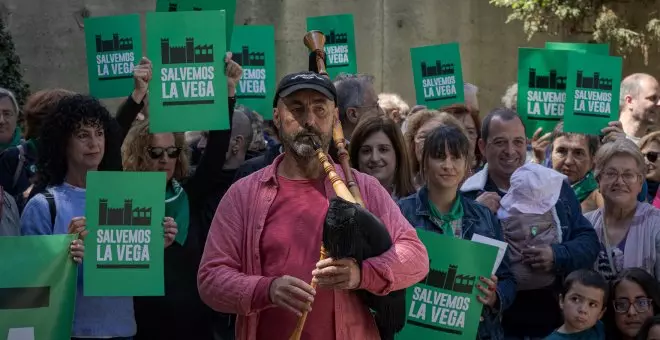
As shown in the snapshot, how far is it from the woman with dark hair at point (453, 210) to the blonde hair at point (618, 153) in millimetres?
1009

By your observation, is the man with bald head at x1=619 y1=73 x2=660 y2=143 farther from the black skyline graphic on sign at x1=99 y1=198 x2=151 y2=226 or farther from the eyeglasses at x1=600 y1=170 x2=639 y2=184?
the black skyline graphic on sign at x1=99 y1=198 x2=151 y2=226

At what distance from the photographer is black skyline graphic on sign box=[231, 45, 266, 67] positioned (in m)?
8.25

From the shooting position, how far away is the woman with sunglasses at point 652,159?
24.2 feet

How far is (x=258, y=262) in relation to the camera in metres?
4.23

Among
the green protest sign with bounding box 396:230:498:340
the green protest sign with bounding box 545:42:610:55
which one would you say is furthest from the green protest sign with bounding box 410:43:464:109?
the green protest sign with bounding box 396:230:498:340

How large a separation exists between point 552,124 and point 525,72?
0.41 meters

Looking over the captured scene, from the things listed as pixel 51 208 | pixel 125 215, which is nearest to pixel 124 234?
pixel 125 215

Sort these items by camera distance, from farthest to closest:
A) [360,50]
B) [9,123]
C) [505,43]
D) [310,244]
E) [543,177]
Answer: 1. [505,43]
2. [360,50]
3. [9,123]
4. [543,177]
5. [310,244]

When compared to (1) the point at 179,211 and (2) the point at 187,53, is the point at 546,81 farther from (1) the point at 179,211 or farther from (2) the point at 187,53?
(1) the point at 179,211

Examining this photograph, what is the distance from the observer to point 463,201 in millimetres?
5746

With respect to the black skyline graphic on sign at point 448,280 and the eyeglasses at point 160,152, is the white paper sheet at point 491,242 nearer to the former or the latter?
the black skyline graphic on sign at point 448,280

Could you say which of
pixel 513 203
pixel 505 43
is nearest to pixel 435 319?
pixel 513 203

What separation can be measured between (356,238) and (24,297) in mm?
1870

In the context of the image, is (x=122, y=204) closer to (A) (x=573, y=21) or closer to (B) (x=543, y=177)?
(B) (x=543, y=177)
